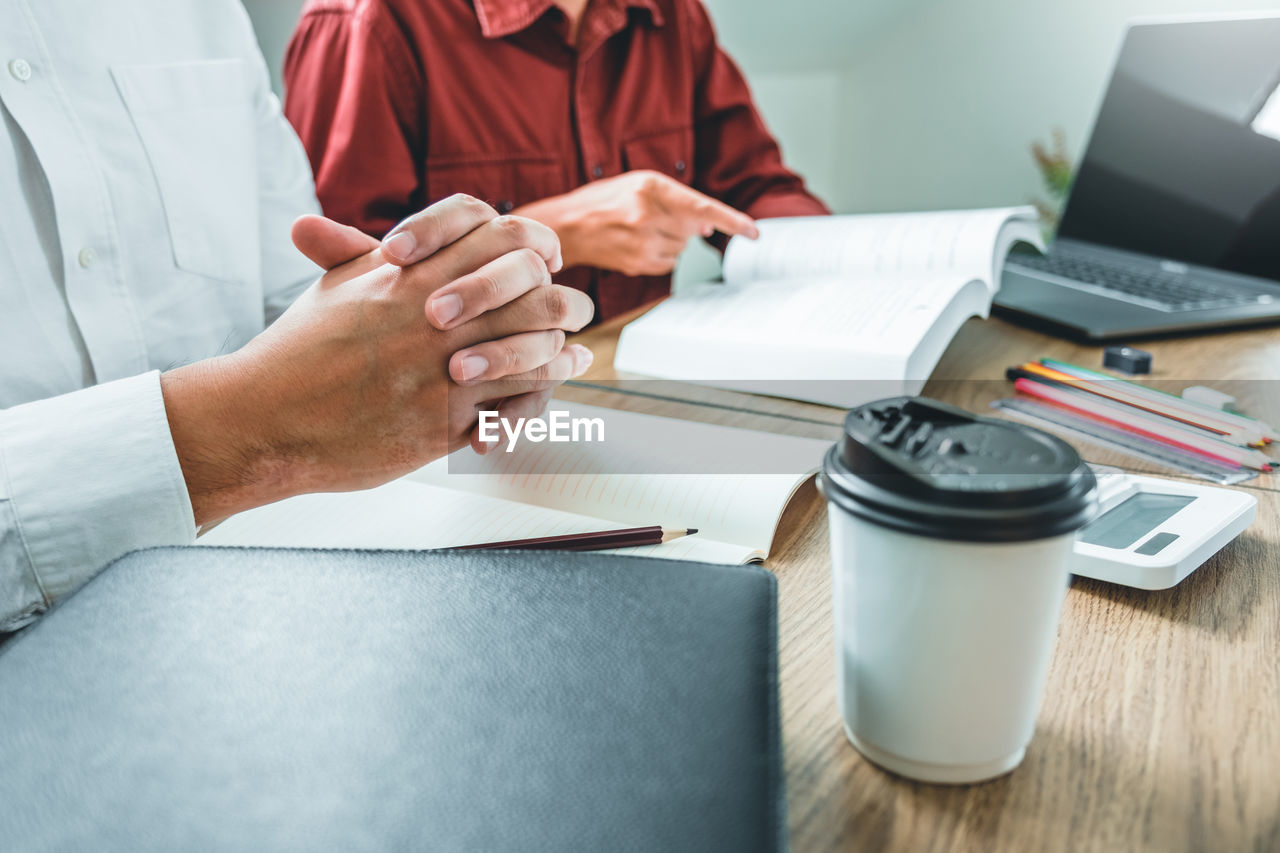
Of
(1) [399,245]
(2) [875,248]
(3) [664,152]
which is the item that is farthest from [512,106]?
(1) [399,245]

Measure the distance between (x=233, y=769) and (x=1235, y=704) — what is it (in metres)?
0.36

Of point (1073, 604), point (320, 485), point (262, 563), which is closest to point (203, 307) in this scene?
point (320, 485)

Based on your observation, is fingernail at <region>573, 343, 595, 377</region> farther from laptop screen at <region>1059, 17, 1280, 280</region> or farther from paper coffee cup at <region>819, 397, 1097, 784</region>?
laptop screen at <region>1059, 17, 1280, 280</region>

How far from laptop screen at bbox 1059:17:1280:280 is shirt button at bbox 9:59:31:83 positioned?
1167 millimetres

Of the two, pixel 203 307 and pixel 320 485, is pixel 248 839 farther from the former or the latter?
pixel 203 307

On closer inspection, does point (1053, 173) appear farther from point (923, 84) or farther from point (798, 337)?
point (798, 337)

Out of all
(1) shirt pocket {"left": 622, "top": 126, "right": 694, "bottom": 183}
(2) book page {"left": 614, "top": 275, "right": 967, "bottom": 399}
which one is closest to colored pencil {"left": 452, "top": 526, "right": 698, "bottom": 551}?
(2) book page {"left": 614, "top": 275, "right": 967, "bottom": 399}

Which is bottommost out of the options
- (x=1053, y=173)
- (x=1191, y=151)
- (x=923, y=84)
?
(x=1053, y=173)

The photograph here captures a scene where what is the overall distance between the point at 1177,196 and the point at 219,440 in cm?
110

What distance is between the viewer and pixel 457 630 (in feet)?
1.09

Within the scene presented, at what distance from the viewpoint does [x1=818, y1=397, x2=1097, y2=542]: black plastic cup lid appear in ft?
0.81

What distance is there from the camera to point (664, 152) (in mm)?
1270

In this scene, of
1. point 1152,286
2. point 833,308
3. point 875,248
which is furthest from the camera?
point 1152,286

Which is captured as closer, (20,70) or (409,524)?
(409,524)
